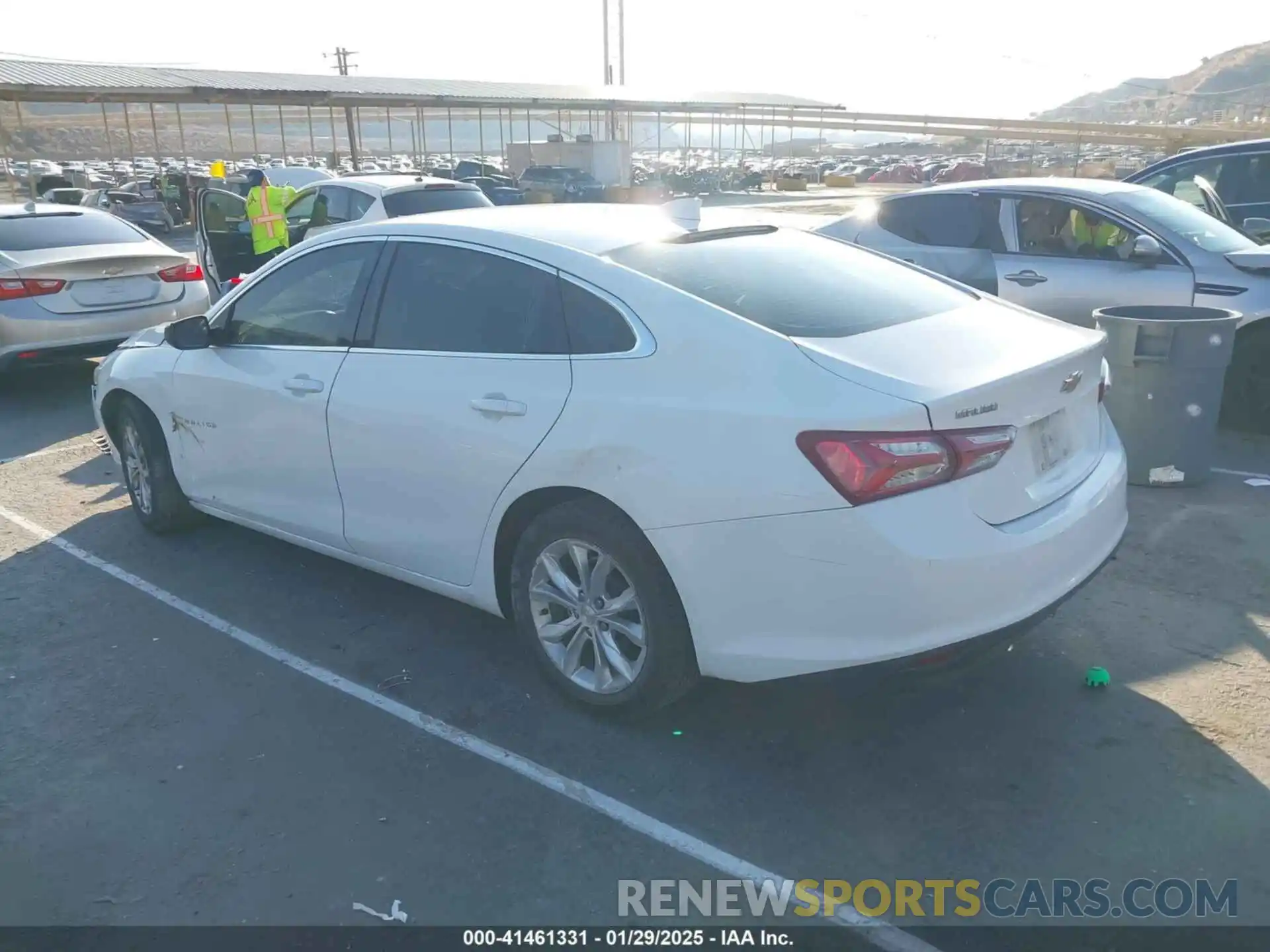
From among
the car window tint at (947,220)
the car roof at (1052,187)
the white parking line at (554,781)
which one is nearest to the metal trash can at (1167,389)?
the car roof at (1052,187)

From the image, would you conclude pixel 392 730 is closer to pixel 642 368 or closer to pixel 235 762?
pixel 235 762

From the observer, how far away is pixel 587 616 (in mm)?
3557

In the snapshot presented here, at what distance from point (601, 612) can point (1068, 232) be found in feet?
17.0

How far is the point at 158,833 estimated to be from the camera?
3.15 m

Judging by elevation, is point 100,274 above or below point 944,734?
above

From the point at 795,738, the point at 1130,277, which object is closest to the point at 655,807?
the point at 795,738

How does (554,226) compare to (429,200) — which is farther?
(429,200)

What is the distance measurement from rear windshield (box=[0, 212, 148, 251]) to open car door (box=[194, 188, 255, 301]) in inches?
35.7

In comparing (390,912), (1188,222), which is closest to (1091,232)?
(1188,222)

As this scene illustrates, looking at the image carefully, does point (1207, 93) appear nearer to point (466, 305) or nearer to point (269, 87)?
point (269, 87)

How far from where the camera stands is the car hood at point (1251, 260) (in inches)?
255

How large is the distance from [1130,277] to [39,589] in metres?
6.65

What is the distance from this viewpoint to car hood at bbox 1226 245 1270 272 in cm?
648

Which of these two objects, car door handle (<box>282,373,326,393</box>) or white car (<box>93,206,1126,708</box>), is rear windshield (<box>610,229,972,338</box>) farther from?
car door handle (<box>282,373,326,393</box>)
